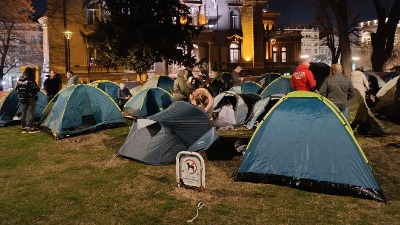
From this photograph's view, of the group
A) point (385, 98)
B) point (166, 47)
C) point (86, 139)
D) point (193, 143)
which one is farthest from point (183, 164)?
point (166, 47)

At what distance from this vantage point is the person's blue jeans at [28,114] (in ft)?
40.6

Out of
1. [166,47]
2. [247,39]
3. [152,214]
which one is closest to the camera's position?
[152,214]

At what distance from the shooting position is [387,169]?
7.50 meters

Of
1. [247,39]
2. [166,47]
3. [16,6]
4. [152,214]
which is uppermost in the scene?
[16,6]

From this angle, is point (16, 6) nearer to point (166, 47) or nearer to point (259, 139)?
point (166, 47)

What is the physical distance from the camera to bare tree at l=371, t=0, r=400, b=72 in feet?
74.3

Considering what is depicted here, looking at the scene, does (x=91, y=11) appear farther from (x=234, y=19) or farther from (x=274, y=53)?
(x=274, y=53)

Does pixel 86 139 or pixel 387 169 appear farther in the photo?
pixel 86 139

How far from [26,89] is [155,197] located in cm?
775

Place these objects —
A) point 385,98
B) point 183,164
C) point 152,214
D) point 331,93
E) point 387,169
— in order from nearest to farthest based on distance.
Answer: point 152,214 → point 183,164 → point 387,169 → point 331,93 → point 385,98

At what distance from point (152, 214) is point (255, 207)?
1533mm

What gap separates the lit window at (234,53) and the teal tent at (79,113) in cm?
3013

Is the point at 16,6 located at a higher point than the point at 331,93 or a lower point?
higher

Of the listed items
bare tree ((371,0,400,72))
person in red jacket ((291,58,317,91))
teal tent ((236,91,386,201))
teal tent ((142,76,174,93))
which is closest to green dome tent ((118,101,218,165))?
teal tent ((236,91,386,201))
